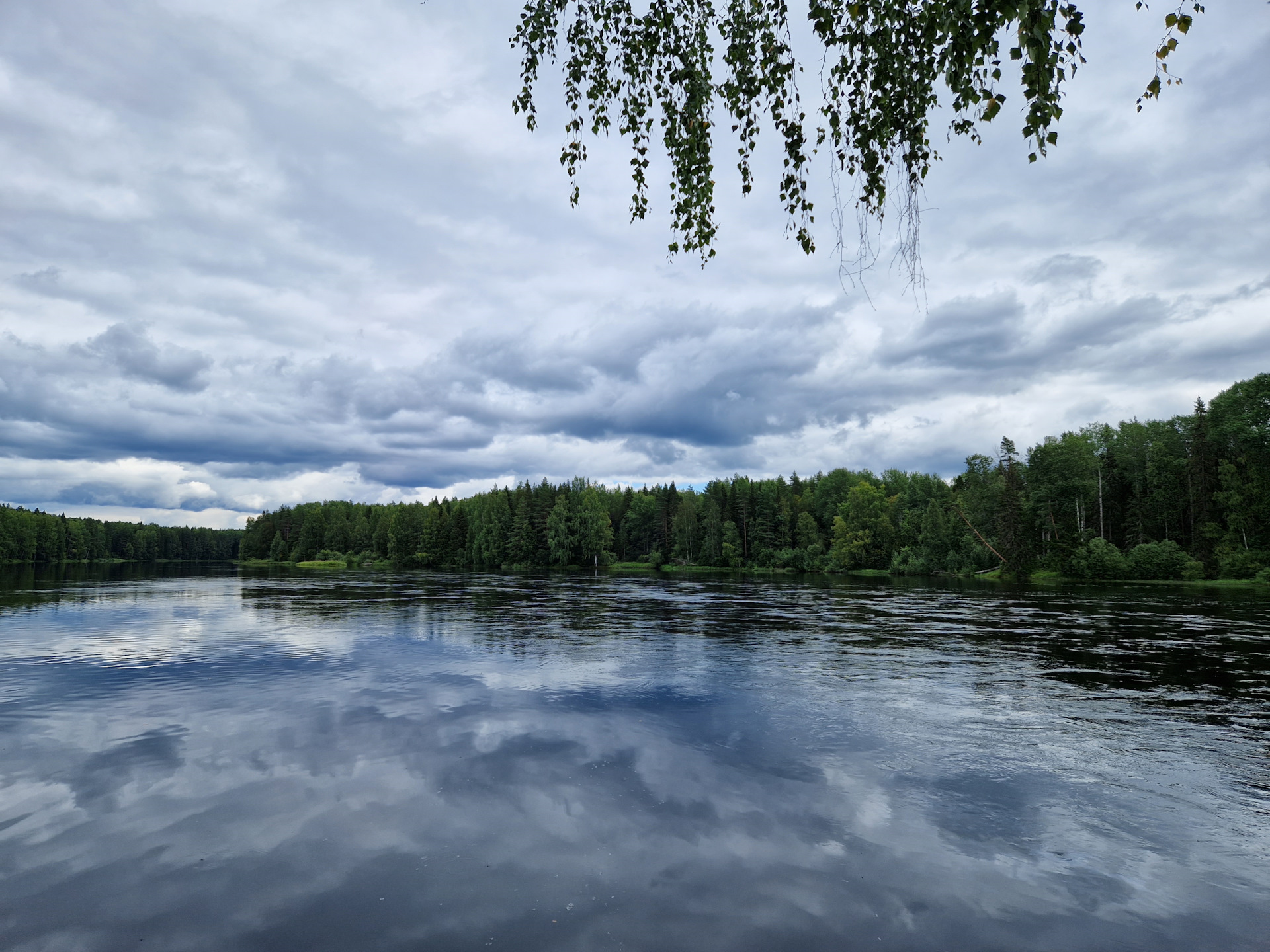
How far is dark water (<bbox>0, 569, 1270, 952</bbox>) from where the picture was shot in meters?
6.25

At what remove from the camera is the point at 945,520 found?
9306cm

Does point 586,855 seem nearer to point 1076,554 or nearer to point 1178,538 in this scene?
point 1076,554

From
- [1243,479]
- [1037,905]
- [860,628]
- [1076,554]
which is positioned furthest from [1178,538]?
[1037,905]

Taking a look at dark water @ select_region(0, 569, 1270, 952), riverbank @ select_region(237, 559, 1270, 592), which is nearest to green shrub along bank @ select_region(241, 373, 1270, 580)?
riverbank @ select_region(237, 559, 1270, 592)

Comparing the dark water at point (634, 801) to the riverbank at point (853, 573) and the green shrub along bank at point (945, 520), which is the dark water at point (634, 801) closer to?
the riverbank at point (853, 573)

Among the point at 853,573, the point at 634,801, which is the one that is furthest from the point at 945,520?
the point at 634,801

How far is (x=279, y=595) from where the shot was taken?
48875mm

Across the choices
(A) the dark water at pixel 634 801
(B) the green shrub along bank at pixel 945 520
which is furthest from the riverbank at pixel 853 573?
(A) the dark water at pixel 634 801

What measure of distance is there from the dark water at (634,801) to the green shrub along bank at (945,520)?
57105 mm

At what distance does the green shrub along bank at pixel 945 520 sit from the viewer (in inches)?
2618

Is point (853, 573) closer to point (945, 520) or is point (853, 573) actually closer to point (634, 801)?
point (945, 520)

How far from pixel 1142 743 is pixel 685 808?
867 cm

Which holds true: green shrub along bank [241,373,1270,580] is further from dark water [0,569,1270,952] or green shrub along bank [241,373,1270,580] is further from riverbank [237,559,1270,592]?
dark water [0,569,1270,952]

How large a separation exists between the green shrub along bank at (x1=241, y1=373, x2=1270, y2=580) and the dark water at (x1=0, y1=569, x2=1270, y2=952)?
57.1m
